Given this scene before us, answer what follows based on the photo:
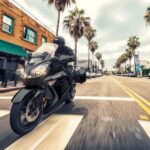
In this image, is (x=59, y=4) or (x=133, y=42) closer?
(x=59, y=4)

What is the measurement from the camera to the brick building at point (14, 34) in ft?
57.7

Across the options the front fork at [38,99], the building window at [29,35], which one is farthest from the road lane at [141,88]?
the building window at [29,35]

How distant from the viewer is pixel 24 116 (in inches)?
130

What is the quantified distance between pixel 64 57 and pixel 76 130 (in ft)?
5.84

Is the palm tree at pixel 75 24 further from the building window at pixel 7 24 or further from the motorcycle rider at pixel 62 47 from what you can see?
the motorcycle rider at pixel 62 47

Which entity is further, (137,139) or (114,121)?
(114,121)

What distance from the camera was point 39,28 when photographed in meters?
25.7

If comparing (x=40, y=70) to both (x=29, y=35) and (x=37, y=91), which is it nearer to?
(x=37, y=91)

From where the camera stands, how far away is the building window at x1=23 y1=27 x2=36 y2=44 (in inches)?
874

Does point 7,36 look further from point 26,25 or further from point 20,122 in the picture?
point 20,122

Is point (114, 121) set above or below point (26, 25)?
below

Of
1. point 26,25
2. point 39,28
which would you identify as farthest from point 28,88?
point 39,28

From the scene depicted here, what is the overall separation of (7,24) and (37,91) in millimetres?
17105

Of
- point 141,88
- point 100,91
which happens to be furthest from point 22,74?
point 141,88
